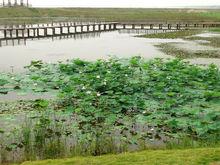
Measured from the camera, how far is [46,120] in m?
9.36

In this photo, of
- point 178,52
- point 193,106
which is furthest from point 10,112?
point 178,52

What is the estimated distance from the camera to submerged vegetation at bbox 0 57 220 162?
347 inches

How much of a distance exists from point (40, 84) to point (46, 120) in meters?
3.73

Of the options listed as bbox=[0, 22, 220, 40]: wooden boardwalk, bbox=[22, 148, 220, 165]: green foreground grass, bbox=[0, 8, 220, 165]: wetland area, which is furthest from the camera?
bbox=[0, 22, 220, 40]: wooden boardwalk

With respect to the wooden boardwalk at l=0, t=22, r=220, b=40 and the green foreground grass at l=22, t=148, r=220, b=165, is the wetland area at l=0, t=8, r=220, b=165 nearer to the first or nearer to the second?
the green foreground grass at l=22, t=148, r=220, b=165

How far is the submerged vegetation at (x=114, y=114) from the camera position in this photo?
8805mm

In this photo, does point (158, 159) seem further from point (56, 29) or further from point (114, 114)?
point (56, 29)

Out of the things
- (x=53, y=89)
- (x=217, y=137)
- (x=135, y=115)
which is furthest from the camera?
(x=53, y=89)

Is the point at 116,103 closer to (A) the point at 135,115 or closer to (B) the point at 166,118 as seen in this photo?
(A) the point at 135,115

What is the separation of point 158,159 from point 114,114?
2.96 metres

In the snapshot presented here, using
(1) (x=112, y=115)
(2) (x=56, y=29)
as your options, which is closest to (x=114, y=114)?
(1) (x=112, y=115)

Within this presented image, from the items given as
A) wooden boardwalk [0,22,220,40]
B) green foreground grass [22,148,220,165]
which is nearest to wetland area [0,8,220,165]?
green foreground grass [22,148,220,165]

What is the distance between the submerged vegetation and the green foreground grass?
3.53ft

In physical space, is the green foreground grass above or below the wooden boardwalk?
below
